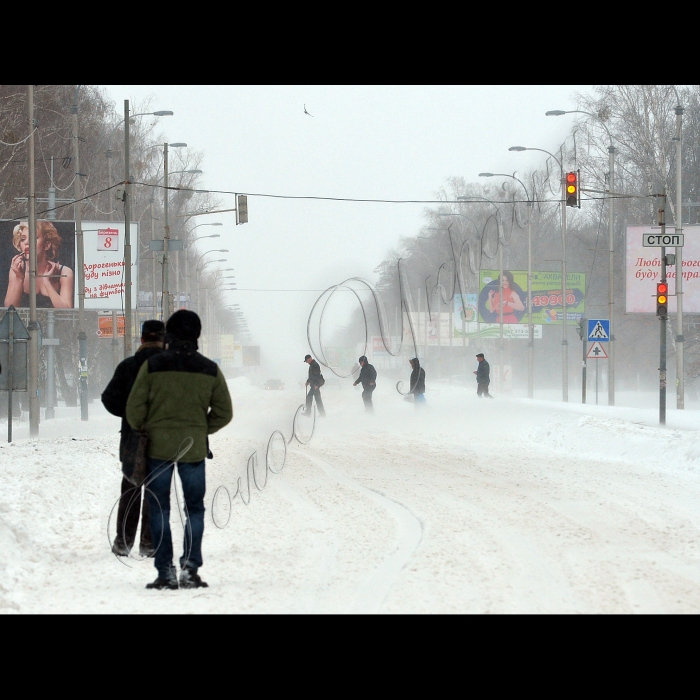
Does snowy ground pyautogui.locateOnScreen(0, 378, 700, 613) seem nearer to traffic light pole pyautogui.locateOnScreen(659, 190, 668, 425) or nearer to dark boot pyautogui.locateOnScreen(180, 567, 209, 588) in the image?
dark boot pyautogui.locateOnScreen(180, 567, 209, 588)

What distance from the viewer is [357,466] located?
54.5 ft

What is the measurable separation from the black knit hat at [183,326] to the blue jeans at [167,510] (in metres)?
0.86

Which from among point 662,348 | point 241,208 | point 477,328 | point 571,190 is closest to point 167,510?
point 571,190

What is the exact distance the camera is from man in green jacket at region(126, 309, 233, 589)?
756 cm

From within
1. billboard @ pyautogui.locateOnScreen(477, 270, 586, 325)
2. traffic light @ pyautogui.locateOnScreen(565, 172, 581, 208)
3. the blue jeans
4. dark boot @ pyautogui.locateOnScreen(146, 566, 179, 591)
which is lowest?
dark boot @ pyautogui.locateOnScreen(146, 566, 179, 591)

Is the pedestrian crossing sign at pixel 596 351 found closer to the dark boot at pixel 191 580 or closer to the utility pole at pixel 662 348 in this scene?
the utility pole at pixel 662 348

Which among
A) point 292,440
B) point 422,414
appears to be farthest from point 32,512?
point 422,414

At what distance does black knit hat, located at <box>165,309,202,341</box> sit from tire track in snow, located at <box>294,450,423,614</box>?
2083mm

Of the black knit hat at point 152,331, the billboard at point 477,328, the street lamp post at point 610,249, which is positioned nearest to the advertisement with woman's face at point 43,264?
the street lamp post at point 610,249

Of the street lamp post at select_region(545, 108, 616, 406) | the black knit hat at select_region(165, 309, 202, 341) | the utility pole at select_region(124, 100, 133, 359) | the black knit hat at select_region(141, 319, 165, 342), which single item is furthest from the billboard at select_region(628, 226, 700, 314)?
the black knit hat at select_region(165, 309, 202, 341)

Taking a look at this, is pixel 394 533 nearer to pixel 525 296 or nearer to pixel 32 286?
pixel 32 286
